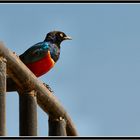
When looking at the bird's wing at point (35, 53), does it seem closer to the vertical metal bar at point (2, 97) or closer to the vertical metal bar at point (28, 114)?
the vertical metal bar at point (28, 114)

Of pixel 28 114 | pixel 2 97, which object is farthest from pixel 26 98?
pixel 2 97

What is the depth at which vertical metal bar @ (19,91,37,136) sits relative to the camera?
388cm

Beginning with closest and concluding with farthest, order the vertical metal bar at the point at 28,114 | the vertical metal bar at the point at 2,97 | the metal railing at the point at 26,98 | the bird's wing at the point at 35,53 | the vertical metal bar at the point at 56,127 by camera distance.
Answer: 1. the vertical metal bar at the point at 2,97
2. the metal railing at the point at 26,98
3. the vertical metal bar at the point at 28,114
4. the vertical metal bar at the point at 56,127
5. the bird's wing at the point at 35,53

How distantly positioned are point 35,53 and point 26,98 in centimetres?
455

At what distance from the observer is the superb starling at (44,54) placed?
327 inches

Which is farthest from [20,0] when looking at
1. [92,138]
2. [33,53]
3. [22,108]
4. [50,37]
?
[50,37]

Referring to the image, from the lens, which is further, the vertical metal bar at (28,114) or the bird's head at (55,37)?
the bird's head at (55,37)

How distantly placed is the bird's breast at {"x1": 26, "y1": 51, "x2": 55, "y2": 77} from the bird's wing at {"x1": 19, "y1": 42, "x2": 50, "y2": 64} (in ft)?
0.22

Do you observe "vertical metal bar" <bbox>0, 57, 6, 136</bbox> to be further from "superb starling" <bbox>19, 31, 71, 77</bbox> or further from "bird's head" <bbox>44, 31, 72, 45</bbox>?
"bird's head" <bbox>44, 31, 72, 45</bbox>

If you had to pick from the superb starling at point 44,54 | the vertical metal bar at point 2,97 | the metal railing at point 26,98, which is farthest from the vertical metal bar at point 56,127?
the superb starling at point 44,54

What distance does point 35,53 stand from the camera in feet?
28.3

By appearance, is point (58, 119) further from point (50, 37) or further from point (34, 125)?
point (50, 37)

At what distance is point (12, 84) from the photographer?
4.32m

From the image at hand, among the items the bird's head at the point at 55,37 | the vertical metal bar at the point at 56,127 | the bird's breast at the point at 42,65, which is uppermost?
the bird's head at the point at 55,37
